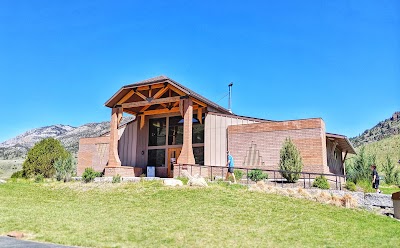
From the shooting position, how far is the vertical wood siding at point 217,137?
22.4 m

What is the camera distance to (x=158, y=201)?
13.4 metres

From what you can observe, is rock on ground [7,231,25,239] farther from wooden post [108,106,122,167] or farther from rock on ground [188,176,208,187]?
wooden post [108,106,122,167]

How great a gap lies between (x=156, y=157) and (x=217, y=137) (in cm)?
532

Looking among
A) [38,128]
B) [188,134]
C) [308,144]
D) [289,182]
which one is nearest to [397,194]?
[289,182]

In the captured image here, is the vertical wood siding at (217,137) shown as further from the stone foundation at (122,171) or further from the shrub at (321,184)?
the shrub at (321,184)

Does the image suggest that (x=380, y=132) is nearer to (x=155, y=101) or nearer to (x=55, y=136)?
(x=155, y=101)

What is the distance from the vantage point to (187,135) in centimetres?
2109

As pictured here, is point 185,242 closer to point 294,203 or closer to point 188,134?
point 294,203

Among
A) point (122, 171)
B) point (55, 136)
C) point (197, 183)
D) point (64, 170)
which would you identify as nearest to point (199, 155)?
point (122, 171)

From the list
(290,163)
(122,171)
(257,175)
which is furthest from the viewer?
(122,171)

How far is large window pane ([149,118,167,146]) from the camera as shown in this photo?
25.4 meters

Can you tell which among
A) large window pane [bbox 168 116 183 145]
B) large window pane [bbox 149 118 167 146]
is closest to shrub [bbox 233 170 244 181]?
large window pane [bbox 168 116 183 145]

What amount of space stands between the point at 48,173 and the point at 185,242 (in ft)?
75.0

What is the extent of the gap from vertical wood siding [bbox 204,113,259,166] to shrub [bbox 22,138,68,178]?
42.6 ft
